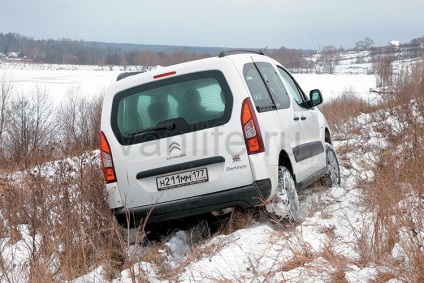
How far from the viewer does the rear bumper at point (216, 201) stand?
15.0 ft

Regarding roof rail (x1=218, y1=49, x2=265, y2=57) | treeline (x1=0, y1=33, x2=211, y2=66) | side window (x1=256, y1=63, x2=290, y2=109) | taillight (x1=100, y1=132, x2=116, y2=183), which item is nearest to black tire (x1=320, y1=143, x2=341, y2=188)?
side window (x1=256, y1=63, x2=290, y2=109)

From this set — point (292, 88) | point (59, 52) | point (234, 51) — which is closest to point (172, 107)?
point (234, 51)

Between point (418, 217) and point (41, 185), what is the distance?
146 inches

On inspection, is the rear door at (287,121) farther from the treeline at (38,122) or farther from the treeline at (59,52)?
the treeline at (59,52)

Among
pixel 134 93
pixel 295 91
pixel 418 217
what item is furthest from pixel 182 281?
pixel 295 91

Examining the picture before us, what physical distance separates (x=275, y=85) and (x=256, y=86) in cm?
70

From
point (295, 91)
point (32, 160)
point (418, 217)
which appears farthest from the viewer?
point (32, 160)

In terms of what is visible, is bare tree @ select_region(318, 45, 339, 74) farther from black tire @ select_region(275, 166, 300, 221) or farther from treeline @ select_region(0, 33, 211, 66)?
black tire @ select_region(275, 166, 300, 221)

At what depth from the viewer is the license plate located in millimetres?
4605

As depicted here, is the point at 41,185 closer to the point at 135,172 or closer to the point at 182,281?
the point at 135,172

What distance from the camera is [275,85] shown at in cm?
569

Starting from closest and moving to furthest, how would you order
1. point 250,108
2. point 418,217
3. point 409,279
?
point 409,279 → point 418,217 → point 250,108

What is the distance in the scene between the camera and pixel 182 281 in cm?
367

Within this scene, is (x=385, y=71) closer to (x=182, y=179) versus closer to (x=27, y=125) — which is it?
(x=182, y=179)
